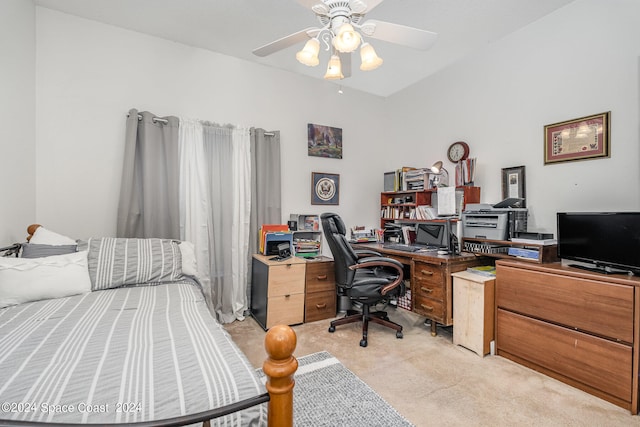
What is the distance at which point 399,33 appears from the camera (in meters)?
1.72

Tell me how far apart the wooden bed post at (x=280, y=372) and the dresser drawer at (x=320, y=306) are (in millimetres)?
2202

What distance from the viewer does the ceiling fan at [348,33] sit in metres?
1.54

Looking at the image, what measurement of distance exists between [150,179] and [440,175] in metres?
2.87

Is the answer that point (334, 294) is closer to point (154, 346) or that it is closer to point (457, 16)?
point (154, 346)

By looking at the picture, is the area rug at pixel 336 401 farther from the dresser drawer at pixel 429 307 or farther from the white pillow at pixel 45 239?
the white pillow at pixel 45 239

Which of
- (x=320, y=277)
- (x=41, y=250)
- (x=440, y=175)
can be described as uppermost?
(x=440, y=175)

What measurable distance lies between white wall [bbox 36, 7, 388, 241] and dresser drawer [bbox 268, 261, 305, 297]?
0.80 m

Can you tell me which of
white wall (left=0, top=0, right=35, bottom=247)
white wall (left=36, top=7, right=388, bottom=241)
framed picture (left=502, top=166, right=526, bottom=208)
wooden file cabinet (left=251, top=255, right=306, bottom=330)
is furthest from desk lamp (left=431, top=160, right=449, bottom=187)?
white wall (left=0, top=0, right=35, bottom=247)

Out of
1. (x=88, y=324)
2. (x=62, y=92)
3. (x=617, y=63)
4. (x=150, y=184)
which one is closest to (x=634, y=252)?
(x=617, y=63)

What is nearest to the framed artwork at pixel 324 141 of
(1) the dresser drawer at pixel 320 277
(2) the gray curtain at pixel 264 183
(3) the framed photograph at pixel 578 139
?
(2) the gray curtain at pixel 264 183

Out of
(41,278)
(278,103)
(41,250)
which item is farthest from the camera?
(278,103)

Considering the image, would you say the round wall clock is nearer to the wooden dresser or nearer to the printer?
the printer

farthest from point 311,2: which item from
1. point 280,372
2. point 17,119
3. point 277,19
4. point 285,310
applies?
point 285,310

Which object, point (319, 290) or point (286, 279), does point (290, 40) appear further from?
point (319, 290)
